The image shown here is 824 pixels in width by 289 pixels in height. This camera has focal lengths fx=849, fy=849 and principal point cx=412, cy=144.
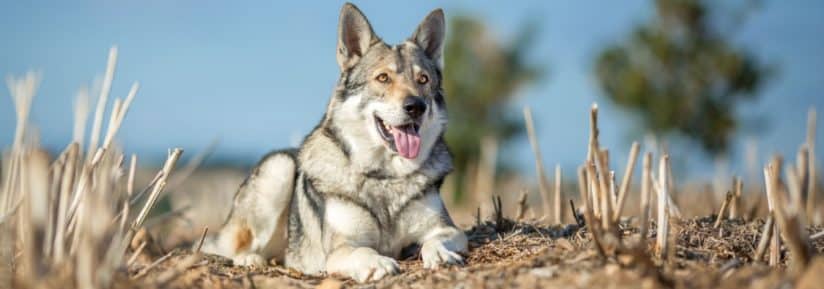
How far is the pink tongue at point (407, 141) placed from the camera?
629 cm

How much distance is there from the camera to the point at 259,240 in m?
7.35

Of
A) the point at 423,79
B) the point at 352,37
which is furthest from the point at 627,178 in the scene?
the point at 352,37

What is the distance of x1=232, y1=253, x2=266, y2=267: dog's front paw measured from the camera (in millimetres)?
7137

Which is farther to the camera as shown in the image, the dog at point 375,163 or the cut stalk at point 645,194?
the dog at point 375,163

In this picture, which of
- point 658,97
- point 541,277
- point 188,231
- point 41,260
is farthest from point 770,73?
point 41,260

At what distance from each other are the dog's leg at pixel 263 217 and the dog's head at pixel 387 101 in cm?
97

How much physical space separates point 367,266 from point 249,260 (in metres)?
1.97

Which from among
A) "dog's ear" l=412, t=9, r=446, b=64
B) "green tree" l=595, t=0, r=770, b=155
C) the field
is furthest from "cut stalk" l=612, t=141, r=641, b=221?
"green tree" l=595, t=0, r=770, b=155

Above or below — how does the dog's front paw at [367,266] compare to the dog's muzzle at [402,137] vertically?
below

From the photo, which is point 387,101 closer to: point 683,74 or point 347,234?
point 347,234

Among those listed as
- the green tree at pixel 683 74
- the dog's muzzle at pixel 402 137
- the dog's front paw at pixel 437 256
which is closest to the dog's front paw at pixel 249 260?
the dog's muzzle at pixel 402 137

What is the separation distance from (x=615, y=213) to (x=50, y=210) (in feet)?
9.94

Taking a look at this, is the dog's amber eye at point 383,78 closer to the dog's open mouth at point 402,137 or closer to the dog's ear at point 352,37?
the dog's open mouth at point 402,137

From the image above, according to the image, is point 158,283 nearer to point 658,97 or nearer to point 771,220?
point 771,220
